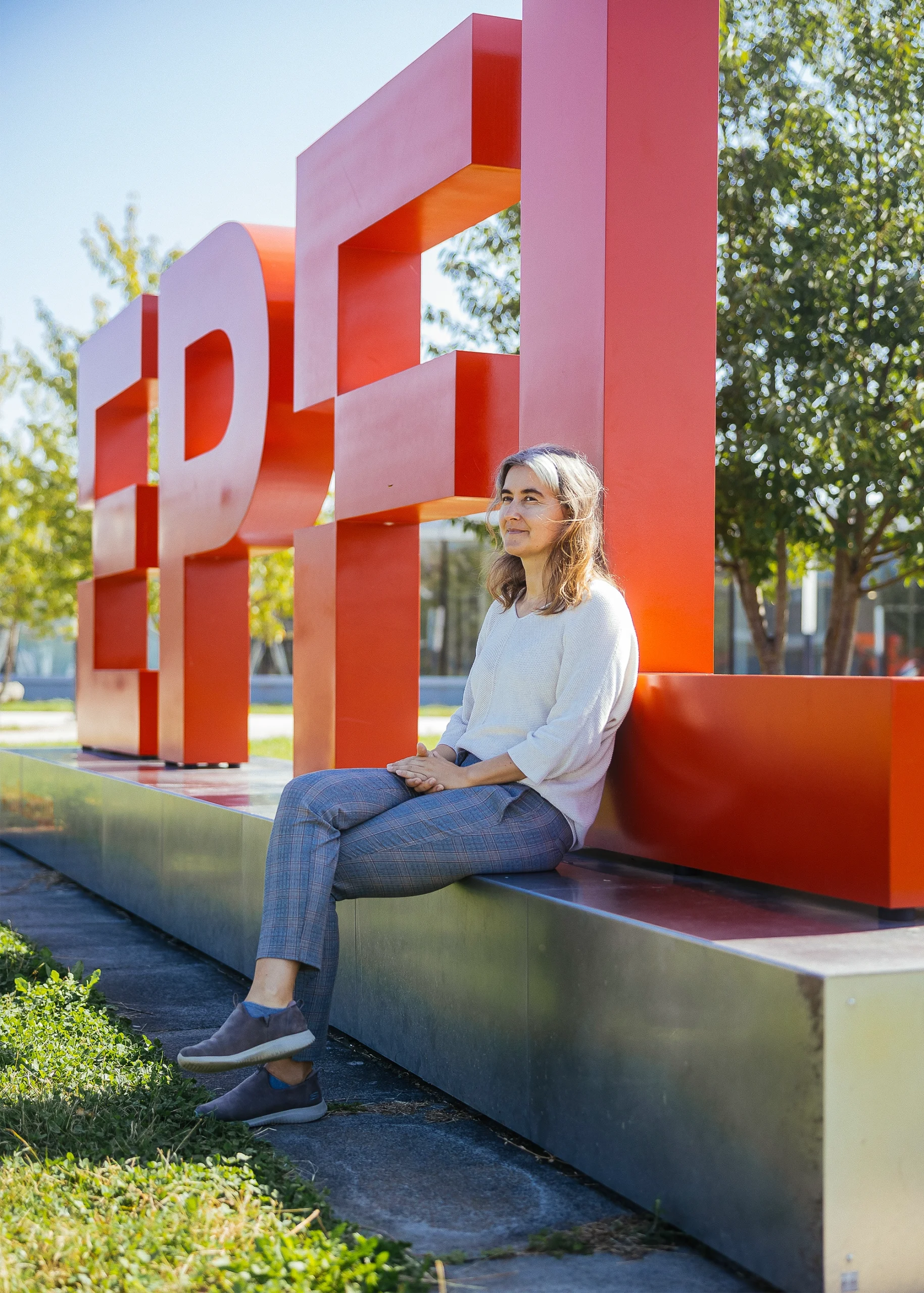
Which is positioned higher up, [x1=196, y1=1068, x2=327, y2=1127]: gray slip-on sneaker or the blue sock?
the blue sock

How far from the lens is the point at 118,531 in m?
9.88

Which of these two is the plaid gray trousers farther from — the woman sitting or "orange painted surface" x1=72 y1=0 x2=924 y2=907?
"orange painted surface" x1=72 y1=0 x2=924 y2=907

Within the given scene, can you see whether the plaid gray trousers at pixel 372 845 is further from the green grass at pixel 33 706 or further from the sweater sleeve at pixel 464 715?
the green grass at pixel 33 706

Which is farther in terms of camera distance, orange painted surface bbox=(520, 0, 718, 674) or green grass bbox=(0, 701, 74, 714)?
green grass bbox=(0, 701, 74, 714)

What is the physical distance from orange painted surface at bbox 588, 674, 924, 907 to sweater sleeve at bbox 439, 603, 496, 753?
0.49 meters

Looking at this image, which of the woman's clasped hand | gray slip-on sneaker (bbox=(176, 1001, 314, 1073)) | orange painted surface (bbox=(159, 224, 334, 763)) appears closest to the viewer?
gray slip-on sneaker (bbox=(176, 1001, 314, 1073))

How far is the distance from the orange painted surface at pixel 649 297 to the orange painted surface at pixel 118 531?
17.9 feet

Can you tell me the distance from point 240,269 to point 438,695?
25.0 metres

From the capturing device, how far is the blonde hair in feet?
12.9

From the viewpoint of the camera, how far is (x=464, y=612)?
3378 centimetres

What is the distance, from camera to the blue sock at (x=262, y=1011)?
3.45 m

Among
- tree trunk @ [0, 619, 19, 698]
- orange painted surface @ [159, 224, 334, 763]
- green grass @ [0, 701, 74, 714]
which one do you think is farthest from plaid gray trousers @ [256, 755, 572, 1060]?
tree trunk @ [0, 619, 19, 698]

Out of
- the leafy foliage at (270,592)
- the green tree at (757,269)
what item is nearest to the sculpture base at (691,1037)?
the green tree at (757,269)

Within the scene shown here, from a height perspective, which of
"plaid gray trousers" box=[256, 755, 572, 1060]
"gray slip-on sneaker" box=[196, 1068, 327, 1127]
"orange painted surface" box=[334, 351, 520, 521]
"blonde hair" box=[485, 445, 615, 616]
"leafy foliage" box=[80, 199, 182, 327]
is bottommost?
"gray slip-on sneaker" box=[196, 1068, 327, 1127]
